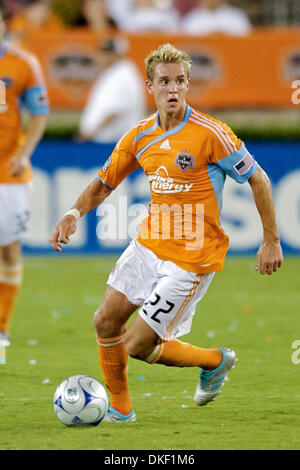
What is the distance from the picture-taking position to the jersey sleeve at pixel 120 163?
5562 mm

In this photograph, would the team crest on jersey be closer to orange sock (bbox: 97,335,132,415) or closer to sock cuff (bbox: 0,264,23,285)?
orange sock (bbox: 97,335,132,415)

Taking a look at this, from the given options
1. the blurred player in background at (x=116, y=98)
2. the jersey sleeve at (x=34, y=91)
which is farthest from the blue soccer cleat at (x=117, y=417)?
the blurred player in background at (x=116, y=98)

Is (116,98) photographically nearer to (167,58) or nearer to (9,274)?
(9,274)

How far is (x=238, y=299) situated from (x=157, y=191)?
4.48 metres

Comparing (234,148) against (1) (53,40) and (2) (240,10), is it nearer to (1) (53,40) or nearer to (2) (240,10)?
(1) (53,40)

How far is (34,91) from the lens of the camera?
7.87m

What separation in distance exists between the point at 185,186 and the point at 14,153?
285 centimetres

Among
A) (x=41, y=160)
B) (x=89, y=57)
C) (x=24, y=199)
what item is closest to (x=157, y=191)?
(x=24, y=199)

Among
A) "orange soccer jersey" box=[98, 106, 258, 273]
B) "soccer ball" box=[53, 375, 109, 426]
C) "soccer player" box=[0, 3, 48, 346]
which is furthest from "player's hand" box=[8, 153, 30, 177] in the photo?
"soccer ball" box=[53, 375, 109, 426]

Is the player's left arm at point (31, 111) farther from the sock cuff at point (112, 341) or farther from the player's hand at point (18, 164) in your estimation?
the sock cuff at point (112, 341)

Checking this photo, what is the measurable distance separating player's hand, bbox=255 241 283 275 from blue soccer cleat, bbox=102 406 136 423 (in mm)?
1009

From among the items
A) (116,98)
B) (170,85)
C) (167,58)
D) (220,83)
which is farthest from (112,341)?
(220,83)

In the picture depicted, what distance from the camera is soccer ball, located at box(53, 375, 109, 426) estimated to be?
5.24 m

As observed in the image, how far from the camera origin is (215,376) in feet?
19.0
